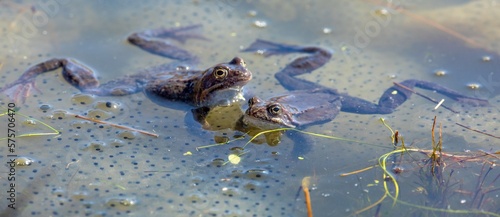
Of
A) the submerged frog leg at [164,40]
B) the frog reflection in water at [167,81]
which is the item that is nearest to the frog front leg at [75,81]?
the frog reflection in water at [167,81]

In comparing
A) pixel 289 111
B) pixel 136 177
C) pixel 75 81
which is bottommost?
pixel 136 177

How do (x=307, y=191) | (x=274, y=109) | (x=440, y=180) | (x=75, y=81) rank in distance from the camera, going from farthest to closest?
(x=75, y=81) < (x=274, y=109) < (x=440, y=180) < (x=307, y=191)

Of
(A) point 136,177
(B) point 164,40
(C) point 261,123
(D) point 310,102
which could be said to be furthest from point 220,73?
(B) point 164,40

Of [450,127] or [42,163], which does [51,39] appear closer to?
[42,163]

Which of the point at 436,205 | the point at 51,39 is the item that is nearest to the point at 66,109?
the point at 51,39

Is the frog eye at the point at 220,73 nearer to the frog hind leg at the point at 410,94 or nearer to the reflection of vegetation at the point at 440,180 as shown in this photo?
the frog hind leg at the point at 410,94

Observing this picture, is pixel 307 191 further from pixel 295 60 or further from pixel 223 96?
pixel 295 60
